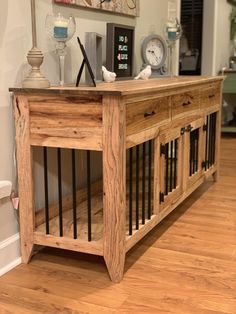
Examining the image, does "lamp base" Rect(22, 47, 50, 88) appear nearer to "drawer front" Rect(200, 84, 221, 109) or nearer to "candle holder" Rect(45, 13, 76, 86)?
"candle holder" Rect(45, 13, 76, 86)

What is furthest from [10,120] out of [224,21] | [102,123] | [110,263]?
[224,21]

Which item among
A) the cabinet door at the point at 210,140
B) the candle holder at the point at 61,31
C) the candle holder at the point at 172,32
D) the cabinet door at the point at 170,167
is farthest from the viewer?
the candle holder at the point at 172,32

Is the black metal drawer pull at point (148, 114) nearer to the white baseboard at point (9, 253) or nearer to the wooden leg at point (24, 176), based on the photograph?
the wooden leg at point (24, 176)

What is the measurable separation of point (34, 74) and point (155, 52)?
1.67 metres

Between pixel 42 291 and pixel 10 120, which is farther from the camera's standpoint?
pixel 10 120

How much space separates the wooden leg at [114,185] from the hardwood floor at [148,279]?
12 centimetres

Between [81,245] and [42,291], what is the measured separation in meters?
0.27

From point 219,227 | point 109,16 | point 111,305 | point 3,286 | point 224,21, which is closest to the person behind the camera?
point 111,305

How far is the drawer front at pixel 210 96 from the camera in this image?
314 centimetres

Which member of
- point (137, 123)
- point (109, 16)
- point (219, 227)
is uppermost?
point (109, 16)

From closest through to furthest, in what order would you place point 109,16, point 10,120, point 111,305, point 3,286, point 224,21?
point 111,305, point 3,286, point 10,120, point 109,16, point 224,21

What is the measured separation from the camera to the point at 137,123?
211 cm

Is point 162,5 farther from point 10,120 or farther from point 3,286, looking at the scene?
point 3,286

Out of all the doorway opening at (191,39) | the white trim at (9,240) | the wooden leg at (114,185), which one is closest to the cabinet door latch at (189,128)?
the wooden leg at (114,185)
